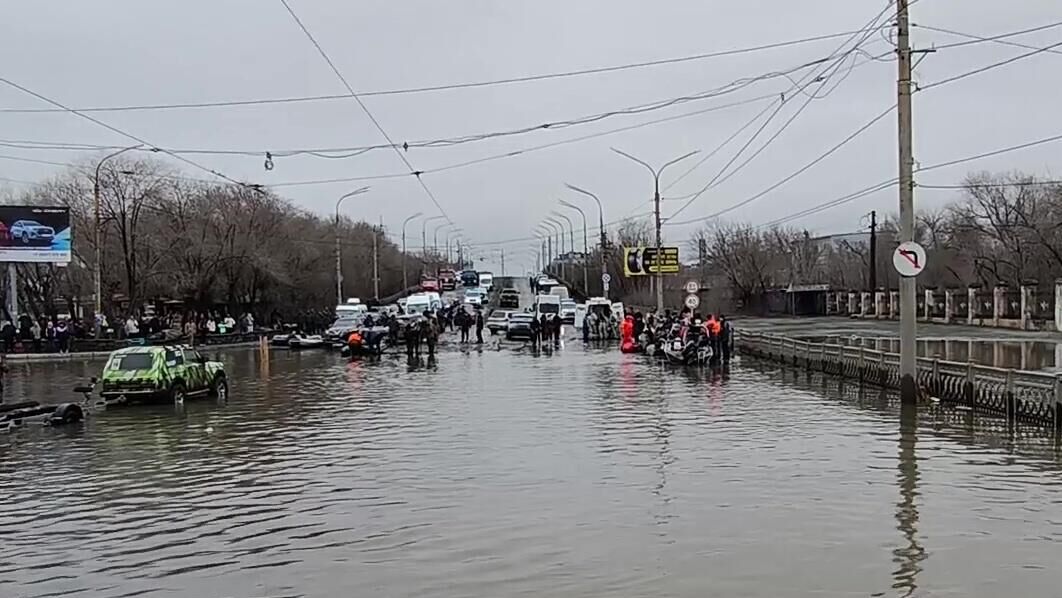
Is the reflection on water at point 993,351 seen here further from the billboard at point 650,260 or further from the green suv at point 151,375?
the green suv at point 151,375

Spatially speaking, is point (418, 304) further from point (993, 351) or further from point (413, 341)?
point (993, 351)

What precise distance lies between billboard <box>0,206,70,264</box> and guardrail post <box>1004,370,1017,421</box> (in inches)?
1713

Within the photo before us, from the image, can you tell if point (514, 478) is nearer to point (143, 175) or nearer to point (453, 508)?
point (453, 508)

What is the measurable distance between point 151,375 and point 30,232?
98.4 ft

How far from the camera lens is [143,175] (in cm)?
6462

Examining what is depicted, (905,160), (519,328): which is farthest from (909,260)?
(519,328)

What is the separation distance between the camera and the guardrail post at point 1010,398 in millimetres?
19016

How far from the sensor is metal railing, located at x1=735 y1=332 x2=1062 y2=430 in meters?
18.1

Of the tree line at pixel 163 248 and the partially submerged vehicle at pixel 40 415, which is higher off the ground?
the tree line at pixel 163 248

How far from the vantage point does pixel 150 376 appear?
81.5 feet

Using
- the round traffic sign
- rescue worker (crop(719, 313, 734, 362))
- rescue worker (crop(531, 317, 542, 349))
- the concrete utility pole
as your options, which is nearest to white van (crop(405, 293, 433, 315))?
rescue worker (crop(531, 317, 542, 349))

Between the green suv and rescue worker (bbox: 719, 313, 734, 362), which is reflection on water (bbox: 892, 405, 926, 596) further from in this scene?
rescue worker (bbox: 719, 313, 734, 362)

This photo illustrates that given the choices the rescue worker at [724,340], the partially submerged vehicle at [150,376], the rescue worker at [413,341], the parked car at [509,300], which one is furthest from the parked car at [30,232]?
the parked car at [509,300]

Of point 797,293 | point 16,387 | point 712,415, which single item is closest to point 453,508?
point 712,415
